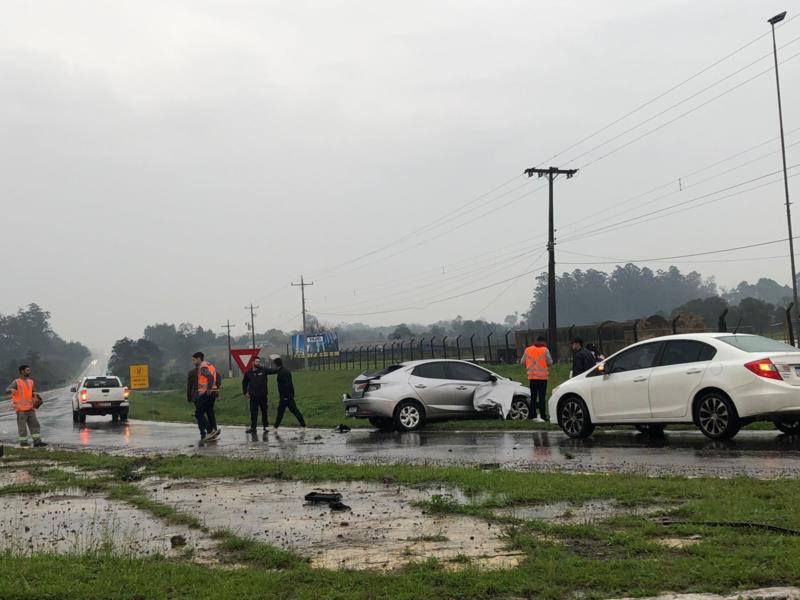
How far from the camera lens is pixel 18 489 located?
34.3 feet

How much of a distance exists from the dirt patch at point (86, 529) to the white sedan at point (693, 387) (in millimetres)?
8037

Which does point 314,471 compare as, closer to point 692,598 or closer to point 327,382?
point 692,598

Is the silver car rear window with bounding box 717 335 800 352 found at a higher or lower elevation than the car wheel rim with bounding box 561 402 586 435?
higher

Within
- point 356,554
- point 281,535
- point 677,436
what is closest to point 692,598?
point 356,554

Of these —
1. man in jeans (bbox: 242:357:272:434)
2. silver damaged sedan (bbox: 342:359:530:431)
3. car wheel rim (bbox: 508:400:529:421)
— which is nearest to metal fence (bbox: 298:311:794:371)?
car wheel rim (bbox: 508:400:529:421)

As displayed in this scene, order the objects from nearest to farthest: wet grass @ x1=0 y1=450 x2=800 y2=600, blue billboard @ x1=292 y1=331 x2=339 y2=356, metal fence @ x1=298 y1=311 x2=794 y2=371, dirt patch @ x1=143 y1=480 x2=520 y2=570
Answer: wet grass @ x1=0 y1=450 x2=800 y2=600
dirt patch @ x1=143 y1=480 x2=520 y2=570
metal fence @ x1=298 y1=311 x2=794 y2=371
blue billboard @ x1=292 y1=331 x2=339 y2=356

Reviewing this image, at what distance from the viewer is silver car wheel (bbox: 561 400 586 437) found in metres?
14.4

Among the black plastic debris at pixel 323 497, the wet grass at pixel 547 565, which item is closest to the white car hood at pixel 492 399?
the black plastic debris at pixel 323 497

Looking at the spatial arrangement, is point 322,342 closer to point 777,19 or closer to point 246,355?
point 777,19

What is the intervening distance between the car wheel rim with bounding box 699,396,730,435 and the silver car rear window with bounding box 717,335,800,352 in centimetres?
87

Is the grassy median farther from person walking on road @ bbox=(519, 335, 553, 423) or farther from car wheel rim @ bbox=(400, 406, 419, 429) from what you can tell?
car wheel rim @ bbox=(400, 406, 419, 429)

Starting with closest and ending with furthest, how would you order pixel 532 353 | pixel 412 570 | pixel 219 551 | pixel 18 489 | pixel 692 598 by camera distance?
pixel 692 598 → pixel 412 570 → pixel 219 551 → pixel 18 489 → pixel 532 353

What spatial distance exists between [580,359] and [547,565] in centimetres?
1283

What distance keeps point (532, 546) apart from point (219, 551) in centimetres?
238
